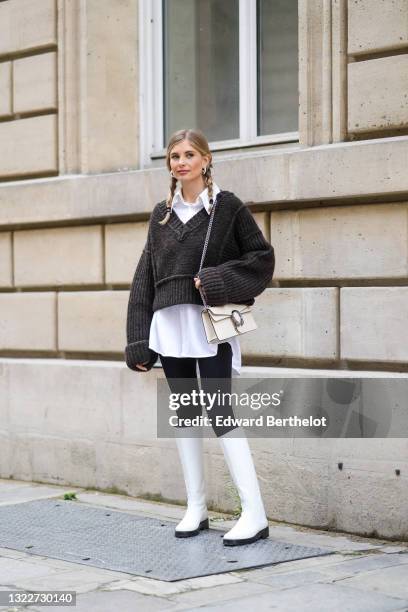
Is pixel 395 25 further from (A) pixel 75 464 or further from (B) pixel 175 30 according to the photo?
(A) pixel 75 464

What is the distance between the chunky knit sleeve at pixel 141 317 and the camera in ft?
18.2

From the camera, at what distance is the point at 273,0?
23.2ft

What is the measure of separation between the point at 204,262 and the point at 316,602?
1.75m

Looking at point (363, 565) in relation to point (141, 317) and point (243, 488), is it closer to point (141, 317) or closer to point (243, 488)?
point (243, 488)

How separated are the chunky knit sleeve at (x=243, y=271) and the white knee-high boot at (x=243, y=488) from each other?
0.70 metres

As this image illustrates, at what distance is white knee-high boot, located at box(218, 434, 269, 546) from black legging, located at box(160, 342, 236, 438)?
0.09 meters

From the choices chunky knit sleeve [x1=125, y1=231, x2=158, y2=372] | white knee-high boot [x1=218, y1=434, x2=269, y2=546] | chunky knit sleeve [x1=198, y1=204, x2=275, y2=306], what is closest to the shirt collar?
chunky knit sleeve [x1=198, y1=204, x2=275, y2=306]

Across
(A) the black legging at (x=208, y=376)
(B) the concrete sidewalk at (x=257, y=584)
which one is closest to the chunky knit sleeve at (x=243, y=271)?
(A) the black legging at (x=208, y=376)

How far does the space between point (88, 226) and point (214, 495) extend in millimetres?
2136

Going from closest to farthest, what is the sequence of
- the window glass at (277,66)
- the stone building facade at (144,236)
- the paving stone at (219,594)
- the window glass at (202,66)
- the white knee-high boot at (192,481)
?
the paving stone at (219,594) < the white knee-high boot at (192,481) < the stone building facade at (144,236) < the window glass at (277,66) < the window glass at (202,66)

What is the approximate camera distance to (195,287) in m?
5.39

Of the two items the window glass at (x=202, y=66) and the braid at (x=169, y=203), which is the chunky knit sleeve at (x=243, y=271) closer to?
the braid at (x=169, y=203)

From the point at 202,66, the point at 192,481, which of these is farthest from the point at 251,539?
the point at 202,66

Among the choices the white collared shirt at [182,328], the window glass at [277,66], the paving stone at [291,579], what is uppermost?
the window glass at [277,66]
